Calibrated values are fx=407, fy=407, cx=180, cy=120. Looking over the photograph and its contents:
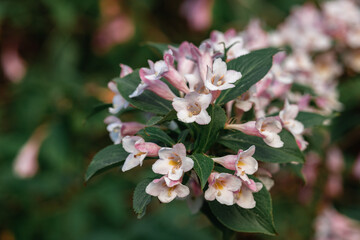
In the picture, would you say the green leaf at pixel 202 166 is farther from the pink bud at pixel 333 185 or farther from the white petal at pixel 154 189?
the pink bud at pixel 333 185

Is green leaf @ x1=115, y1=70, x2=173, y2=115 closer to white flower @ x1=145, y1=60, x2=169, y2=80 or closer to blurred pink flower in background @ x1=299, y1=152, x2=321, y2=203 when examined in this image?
white flower @ x1=145, y1=60, x2=169, y2=80

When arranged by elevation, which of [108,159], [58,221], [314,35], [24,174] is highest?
[108,159]

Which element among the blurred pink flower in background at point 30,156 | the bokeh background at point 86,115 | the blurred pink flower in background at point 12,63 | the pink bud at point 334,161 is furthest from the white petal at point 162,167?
the blurred pink flower in background at point 12,63

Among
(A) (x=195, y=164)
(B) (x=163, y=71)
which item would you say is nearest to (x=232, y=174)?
(A) (x=195, y=164)

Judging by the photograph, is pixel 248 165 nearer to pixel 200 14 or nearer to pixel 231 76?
pixel 231 76

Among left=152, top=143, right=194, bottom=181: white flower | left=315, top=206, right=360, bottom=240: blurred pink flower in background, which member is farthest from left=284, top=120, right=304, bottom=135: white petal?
left=315, top=206, right=360, bottom=240: blurred pink flower in background

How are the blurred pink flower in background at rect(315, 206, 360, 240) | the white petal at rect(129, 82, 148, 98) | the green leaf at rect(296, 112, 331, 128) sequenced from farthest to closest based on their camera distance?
the blurred pink flower in background at rect(315, 206, 360, 240), the green leaf at rect(296, 112, 331, 128), the white petal at rect(129, 82, 148, 98)

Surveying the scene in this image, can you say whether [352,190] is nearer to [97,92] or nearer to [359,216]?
[359,216]
